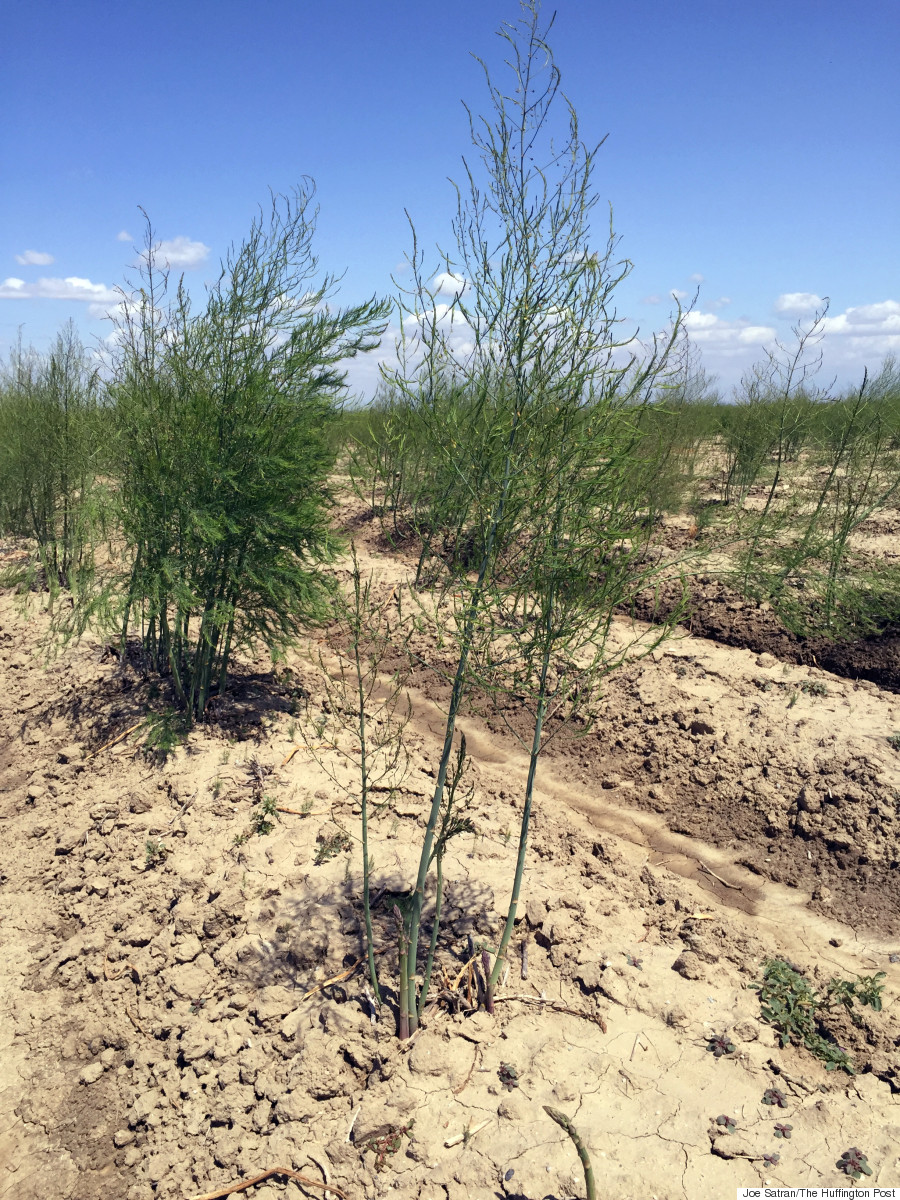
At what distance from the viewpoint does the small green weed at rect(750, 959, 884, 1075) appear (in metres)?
3.39

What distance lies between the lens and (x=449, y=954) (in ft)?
12.3

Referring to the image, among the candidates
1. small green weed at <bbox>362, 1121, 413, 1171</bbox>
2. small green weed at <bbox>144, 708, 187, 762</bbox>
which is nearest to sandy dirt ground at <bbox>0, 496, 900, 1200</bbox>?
small green weed at <bbox>362, 1121, 413, 1171</bbox>

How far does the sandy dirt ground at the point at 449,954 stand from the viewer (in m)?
2.97

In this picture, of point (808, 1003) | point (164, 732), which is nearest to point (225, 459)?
point (164, 732)

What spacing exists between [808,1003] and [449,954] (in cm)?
176

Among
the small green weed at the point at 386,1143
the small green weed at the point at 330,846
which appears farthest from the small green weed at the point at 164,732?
the small green weed at the point at 386,1143

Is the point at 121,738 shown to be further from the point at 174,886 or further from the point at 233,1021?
the point at 233,1021

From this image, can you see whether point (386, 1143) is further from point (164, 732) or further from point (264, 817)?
point (164, 732)

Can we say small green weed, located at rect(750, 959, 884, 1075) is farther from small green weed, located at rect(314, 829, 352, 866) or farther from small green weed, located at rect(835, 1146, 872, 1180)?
small green weed, located at rect(314, 829, 352, 866)

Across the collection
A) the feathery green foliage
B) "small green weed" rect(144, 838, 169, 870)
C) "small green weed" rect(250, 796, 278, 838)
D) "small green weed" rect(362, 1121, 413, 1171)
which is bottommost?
"small green weed" rect(362, 1121, 413, 1171)

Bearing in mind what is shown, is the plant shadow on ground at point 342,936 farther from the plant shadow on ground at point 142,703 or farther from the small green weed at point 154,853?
the plant shadow on ground at point 142,703

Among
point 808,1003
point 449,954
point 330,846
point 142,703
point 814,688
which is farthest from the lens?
point 814,688

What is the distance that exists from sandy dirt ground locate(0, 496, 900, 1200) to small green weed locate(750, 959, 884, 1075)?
0.20 feet

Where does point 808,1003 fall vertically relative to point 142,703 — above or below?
below
